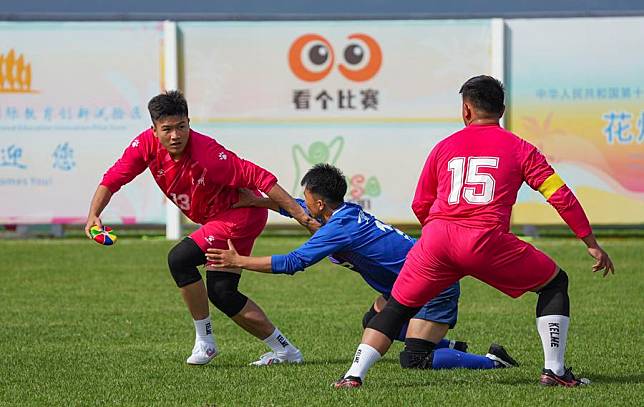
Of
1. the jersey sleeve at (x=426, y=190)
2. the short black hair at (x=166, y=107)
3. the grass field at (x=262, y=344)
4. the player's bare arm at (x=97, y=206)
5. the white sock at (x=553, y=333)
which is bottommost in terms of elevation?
the grass field at (x=262, y=344)

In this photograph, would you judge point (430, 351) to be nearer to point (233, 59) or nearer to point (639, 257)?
point (639, 257)

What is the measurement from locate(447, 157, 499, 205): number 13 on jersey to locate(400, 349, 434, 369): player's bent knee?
5.09 ft

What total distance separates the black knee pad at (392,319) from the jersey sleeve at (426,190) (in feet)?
1.70

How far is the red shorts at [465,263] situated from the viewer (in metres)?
6.95

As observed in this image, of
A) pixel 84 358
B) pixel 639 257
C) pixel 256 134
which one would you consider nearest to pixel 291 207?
pixel 84 358

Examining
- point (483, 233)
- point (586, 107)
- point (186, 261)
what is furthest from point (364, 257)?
point (586, 107)

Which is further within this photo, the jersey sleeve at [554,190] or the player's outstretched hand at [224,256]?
the player's outstretched hand at [224,256]

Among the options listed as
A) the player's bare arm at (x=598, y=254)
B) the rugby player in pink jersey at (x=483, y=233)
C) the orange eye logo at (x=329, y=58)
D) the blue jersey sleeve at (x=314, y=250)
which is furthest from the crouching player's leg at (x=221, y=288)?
the orange eye logo at (x=329, y=58)

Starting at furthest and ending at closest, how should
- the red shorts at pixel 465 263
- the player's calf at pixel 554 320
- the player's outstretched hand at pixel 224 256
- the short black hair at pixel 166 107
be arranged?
the short black hair at pixel 166 107, the player's outstretched hand at pixel 224 256, the player's calf at pixel 554 320, the red shorts at pixel 465 263

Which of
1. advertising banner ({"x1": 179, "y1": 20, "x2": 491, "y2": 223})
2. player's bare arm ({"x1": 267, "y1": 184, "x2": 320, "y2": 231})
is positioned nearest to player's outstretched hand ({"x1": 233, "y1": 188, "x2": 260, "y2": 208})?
player's bare arm ({"x1": 267, "y1": 184, "x2": 320, "y2": 231})

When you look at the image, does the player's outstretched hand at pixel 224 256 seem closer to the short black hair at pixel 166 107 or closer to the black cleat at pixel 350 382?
the black cleat at pixel 350 382

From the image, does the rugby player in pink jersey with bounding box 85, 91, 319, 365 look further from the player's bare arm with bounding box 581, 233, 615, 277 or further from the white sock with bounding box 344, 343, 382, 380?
the player's bare arm with bounding box 581, 233, 615, 277

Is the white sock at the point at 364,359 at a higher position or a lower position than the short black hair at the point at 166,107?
lower

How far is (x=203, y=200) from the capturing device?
8648 mm
